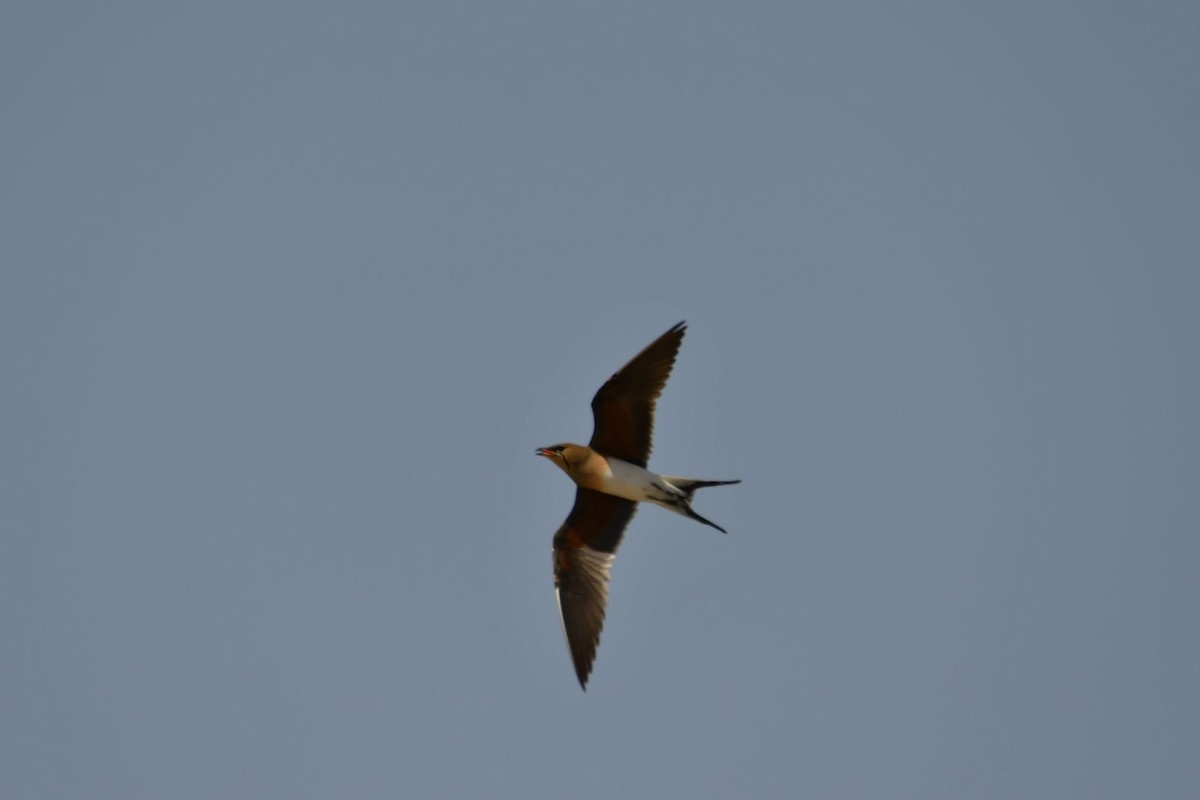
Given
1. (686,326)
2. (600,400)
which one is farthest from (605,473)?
(686,326)

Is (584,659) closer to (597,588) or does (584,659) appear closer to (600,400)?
(597,588)

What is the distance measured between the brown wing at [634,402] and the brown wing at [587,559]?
0.64 meters

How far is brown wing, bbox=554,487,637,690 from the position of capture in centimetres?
1180

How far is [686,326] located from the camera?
11.1m

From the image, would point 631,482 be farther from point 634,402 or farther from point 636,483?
point 634,402

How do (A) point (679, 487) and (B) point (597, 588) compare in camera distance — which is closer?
(A) point (679, 487)

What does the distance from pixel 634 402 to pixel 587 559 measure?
1823 millimetres

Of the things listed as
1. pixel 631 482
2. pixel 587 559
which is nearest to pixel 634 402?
pixel 631 482

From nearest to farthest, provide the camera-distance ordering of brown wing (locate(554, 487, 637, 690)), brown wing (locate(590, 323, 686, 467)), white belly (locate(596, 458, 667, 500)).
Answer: brown wing (locate(590, 323, 686, 467)) → white belly (locate(596, 458, 667, 500)) → brown wing (locate(554, 487, 637, 690))

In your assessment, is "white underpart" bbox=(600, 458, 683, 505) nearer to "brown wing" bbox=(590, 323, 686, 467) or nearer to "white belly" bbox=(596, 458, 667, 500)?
"white belly" bbox=(596, 458, 667, 500)

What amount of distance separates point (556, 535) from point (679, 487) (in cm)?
162

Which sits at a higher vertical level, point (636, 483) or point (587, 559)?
point (636, 483)

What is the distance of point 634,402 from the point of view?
36.6 ft

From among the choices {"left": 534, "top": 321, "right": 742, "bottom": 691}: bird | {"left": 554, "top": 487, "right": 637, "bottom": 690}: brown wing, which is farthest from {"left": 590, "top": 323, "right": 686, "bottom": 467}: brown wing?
{"left": 554, "top": 487, "right": 637, "bottom": 690}: brown wing
